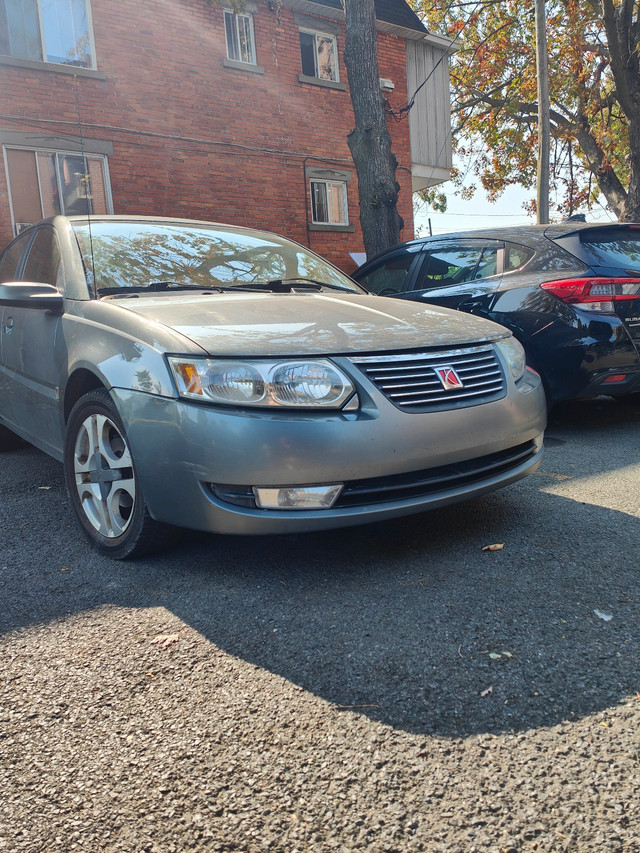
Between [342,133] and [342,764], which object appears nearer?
[342,764]

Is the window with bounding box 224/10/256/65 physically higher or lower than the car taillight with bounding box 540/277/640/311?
higher

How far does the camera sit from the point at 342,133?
15.4 meters

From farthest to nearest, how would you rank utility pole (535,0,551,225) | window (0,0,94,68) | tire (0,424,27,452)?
utility pole (535,0,551,225) < window (0,0,94,68) < tire (0,424,27,452)

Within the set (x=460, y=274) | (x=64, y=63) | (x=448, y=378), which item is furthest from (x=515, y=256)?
(x=64, y=63)

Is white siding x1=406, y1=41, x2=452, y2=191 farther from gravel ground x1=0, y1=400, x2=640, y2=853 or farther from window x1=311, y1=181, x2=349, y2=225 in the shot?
gravel ground x1=0, y1=400, x2=640, y2=853

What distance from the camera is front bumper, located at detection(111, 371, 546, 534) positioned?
261 centimetres

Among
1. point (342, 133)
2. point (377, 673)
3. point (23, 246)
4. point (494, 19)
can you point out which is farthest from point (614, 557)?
point (494, 19)

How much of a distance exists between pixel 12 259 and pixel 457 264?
11.2ft

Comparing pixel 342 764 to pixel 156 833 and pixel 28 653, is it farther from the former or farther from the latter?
pixel 28 653

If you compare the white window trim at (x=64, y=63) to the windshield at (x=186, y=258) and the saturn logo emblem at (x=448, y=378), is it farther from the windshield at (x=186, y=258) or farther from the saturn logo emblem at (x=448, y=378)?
the saturn logo emblem at (x=448, y=378)

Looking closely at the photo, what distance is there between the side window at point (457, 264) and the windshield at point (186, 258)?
167 centimetres

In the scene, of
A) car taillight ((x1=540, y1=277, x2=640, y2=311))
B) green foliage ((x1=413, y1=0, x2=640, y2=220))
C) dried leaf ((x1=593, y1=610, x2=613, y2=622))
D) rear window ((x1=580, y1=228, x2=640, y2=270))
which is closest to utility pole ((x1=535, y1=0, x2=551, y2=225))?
green foliage ((x1=413, y1=0, x2=640, y2=220))

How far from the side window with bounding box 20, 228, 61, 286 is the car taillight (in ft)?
11.2

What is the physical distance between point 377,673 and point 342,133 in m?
15.0
